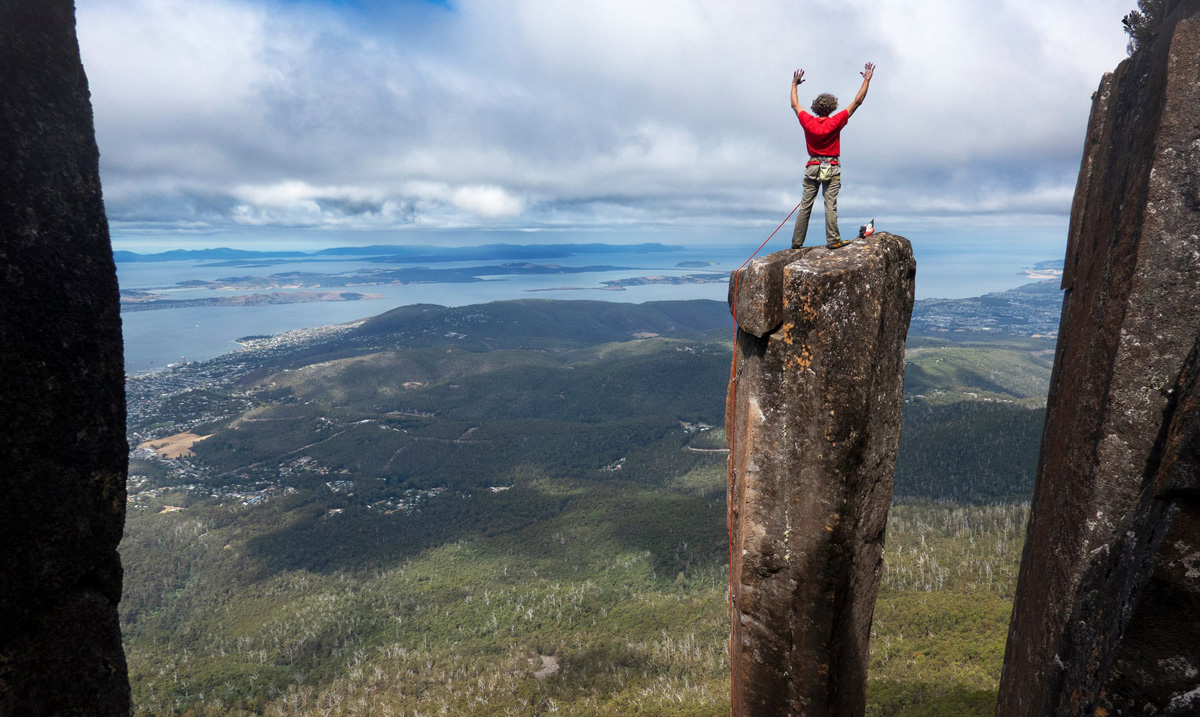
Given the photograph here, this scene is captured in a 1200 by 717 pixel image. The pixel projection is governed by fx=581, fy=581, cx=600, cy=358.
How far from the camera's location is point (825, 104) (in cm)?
1131

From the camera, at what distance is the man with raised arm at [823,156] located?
1106cm

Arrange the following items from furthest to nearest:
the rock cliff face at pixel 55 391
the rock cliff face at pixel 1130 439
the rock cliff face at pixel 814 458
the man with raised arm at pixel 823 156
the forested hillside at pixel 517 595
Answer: the forested hillside at pixel 517 595 < the man with raised arm at pixel 823 156 < the rock cliff face at pixel 814 458 < the rock cliff face at pixel 1130 439 < the rock cliff face at pixel 55 391

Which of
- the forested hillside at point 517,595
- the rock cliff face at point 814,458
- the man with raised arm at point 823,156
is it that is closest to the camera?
the rock cliff face at point 814,458

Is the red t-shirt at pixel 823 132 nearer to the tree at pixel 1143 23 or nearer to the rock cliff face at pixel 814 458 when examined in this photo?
the rock cliff face at pixel 814 458

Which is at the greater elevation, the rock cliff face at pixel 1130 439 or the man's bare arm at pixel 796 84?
the man's bare arm at pixel 796 84

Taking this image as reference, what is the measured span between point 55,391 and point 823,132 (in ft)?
39.6

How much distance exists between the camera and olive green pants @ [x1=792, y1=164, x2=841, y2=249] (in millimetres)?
11133

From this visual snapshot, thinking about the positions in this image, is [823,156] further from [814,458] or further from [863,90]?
[814,458]

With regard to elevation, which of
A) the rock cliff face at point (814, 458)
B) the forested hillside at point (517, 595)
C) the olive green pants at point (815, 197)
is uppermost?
the olive green pants at point (815, 197)

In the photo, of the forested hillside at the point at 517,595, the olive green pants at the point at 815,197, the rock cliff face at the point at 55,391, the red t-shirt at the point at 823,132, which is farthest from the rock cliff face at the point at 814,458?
the forested hillside at the point at 517,595

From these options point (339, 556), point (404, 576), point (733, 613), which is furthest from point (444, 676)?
point (733, 613)

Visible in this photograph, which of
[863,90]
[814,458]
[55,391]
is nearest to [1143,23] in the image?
[863,90]

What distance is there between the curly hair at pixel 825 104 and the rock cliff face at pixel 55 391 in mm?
11321

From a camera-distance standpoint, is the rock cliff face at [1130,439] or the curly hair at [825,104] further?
the curly hair at [825,104]
